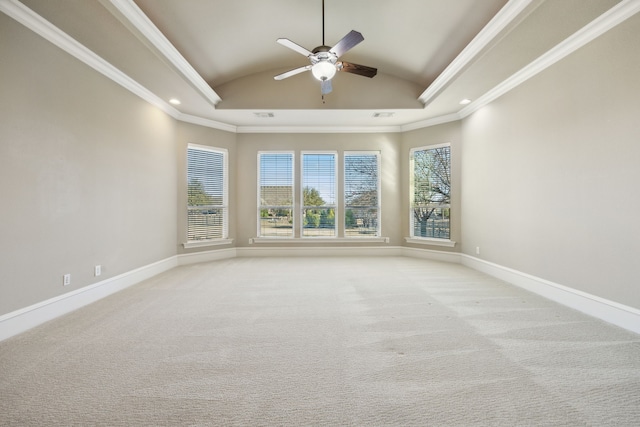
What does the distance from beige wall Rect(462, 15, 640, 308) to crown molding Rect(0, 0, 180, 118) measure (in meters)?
5.42

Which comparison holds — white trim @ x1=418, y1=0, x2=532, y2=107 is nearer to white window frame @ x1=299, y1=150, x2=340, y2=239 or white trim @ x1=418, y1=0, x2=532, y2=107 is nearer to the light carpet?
white window frame @ x1=299, y1=150, x2=340, y2=239

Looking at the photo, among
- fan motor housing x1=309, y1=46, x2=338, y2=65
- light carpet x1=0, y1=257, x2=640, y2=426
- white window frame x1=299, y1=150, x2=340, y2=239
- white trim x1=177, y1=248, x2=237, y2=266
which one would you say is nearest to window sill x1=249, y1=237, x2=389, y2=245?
white window frame x1=299, y1=150, x2=340, y2=239

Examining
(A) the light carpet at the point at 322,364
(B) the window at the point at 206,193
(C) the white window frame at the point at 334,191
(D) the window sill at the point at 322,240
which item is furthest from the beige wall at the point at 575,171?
(B) the window at the point at 206,193

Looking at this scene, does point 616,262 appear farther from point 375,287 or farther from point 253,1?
point 253,1

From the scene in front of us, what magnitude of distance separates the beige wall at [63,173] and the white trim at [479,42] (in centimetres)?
456

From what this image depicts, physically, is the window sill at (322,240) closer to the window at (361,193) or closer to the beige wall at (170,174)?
the window at (361,193)

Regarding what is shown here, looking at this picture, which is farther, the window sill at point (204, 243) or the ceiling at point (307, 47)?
the window sill at point (204, 243)

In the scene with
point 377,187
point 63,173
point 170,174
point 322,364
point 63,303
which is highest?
point 170,174

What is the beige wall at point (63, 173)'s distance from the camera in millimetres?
2496

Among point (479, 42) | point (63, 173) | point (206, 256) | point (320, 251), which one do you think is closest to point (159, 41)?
point (63, 173)

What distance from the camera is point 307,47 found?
432 centimetres

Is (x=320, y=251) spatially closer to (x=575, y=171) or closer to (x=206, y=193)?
(x=206, y=193)

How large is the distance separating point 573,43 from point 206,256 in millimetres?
6361

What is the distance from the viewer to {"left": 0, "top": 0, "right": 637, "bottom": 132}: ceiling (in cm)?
273
